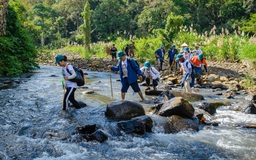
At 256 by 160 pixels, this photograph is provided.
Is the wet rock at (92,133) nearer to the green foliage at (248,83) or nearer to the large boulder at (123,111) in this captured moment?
the large boulder at (123,111)

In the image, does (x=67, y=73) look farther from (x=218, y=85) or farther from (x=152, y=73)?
(x=218, y=85)

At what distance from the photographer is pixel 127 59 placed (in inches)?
316

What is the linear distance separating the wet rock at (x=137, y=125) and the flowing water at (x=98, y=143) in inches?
5.1

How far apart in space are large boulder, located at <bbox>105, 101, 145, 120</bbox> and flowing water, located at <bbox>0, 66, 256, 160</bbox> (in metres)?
Result: 0.27

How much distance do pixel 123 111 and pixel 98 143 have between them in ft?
5.12

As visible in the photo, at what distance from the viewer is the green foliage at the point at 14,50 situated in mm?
14094

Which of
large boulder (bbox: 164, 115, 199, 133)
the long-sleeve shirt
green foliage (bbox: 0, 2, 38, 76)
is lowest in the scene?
large boulder (bbox: 164, 115, 199, 133)

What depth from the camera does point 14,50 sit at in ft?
49.5

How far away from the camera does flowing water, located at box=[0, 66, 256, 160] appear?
4.96 metres

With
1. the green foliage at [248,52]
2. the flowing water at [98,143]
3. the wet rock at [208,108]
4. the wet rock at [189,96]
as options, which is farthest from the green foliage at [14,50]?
the green foliage at [248,52]

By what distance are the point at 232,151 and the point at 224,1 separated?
4080cm

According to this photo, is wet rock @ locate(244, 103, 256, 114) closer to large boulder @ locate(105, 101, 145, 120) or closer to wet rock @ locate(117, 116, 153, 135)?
large boulder @ locate(105, 101, 145, 120)

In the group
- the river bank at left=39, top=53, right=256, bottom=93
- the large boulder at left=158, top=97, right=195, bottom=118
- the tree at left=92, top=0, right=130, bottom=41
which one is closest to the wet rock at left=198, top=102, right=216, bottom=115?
the large boulder at left=158, top=97, right=195, bottom=118

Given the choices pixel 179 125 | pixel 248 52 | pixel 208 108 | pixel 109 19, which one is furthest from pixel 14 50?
pixel 109 19
